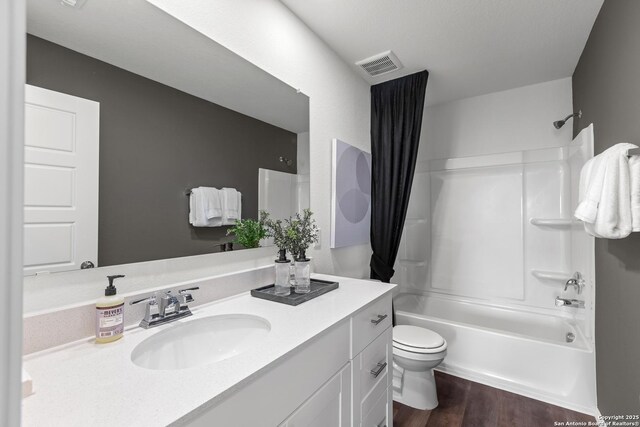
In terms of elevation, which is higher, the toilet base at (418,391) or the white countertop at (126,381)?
the white countertop at (126,381)

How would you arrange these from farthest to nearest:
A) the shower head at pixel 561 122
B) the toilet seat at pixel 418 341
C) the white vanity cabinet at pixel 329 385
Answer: the shower head at pixel 561 122
the toilet seat at pixel 418 341
the white vanity cabinet at pixel 329 385

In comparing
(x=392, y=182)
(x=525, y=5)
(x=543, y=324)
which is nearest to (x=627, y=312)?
(x=543, y=324)

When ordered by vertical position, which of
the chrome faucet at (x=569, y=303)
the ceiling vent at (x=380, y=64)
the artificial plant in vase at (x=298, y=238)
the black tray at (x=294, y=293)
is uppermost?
the ceiling vent at (x=380, y=64)

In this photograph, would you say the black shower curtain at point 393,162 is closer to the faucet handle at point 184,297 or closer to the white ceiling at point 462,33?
the white ceiling at point 462,33

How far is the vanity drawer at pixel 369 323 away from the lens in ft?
3.85

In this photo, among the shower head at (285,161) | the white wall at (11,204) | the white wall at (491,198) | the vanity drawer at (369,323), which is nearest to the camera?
the white wall at (11,204)

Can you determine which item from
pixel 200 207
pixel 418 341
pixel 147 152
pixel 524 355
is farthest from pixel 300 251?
pixel 524 355

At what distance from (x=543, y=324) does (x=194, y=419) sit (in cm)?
289

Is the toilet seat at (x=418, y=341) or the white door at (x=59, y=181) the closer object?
the white door at (x=59, y=181)

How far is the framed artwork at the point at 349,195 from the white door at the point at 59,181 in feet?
4.36

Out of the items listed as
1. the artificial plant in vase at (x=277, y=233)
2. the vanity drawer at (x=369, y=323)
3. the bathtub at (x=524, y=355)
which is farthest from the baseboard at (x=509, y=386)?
the artificial plant in vase at (x=277, y=233)

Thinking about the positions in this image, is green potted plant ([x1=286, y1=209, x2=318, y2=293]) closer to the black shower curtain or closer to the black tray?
the black tray

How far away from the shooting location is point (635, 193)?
115 cm

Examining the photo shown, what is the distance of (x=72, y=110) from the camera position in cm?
88
